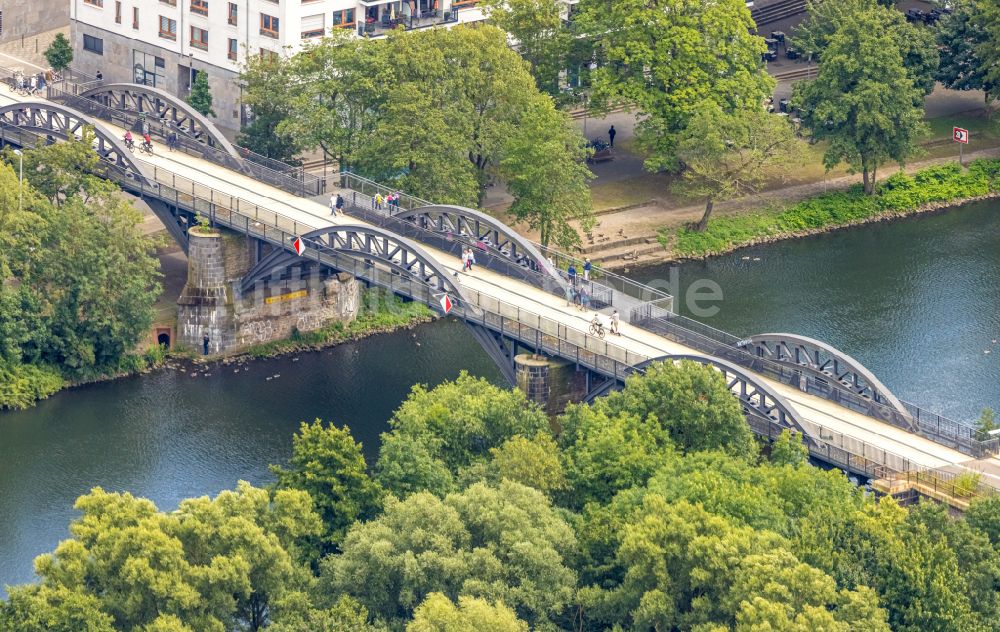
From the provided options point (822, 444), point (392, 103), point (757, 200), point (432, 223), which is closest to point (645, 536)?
point (822, 444)

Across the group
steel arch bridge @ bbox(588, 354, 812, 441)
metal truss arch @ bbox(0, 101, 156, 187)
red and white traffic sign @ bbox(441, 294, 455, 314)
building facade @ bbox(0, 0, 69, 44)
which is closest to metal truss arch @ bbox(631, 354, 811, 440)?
steel arch bridge @ bbox(588, 354, 812, 441)

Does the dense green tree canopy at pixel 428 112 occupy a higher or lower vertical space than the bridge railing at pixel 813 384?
higher

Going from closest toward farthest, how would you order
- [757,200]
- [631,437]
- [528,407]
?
[631,437], [528,407], [757,200]

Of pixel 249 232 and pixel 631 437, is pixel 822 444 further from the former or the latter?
pixel 249 232

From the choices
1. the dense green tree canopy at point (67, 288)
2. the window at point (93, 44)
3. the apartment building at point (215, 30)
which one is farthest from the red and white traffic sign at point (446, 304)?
the window at point (93, 44)

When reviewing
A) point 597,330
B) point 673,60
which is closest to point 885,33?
point 673,60

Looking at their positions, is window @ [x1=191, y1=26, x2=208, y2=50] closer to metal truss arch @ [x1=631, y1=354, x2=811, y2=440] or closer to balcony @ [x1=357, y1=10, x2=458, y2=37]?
balcony @ [x1=357, y1=10, x2=458, y2=37]

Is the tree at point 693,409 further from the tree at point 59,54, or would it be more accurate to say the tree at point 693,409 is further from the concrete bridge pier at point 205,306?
the tree at point 59,54
